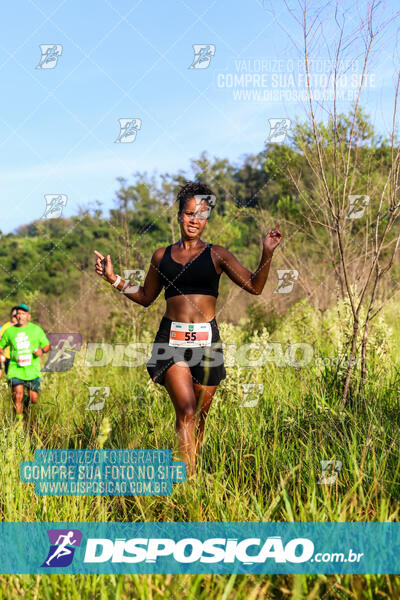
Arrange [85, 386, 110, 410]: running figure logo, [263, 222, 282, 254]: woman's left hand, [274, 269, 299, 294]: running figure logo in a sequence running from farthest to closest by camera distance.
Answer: [274, 269, 299, 294]: running figure logo < [85, 386, 110, 410]: running figure logo < [263, 222, 282, 254]: woman's left hand

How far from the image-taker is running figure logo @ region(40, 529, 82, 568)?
2381 millimetres

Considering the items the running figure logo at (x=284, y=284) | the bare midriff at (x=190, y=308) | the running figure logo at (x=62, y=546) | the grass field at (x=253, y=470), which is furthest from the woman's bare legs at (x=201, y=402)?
the running figure logo at (x=284, y=284)

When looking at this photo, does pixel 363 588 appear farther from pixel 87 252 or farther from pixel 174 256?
pixel 87 252

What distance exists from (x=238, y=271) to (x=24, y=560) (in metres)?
2.07

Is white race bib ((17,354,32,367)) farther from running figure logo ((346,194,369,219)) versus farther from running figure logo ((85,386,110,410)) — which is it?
running figure logo ((346,194,369,219))

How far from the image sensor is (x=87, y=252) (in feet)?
77.6

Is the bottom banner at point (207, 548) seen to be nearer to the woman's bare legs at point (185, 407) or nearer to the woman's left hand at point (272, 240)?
the woman's bare legs at point (185, 407)

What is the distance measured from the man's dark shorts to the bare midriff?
3509 mm

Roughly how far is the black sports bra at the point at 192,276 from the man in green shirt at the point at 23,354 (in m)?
3.40

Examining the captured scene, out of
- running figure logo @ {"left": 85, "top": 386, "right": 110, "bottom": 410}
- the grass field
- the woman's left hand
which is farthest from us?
running figure logo @ {"left": 85, "top": 386, "right": 110, "bottom": 410}

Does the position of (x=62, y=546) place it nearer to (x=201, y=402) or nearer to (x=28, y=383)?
(x=201, y=402)

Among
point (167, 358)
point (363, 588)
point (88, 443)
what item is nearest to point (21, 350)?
point (88, 443)

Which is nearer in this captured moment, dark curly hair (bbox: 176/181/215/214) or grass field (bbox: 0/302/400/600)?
grass field (bbox: 0/302/400/600)

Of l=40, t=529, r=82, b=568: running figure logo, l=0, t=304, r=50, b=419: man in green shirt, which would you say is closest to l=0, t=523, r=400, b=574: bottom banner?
l=40, t=529, r=82, b=568: running figure logo
